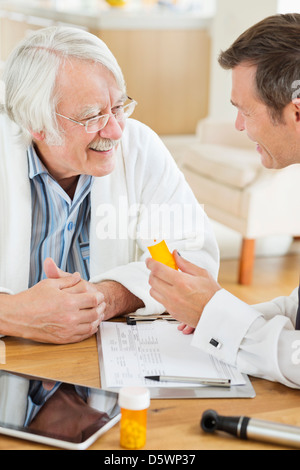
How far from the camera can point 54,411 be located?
992mm

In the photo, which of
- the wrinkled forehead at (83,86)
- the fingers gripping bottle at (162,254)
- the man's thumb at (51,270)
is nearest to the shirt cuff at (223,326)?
the fingers gripping bottle at (162,254)

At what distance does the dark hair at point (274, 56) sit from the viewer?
1.26 meters

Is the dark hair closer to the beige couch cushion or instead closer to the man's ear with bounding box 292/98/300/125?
the man's ear with bounding box 292/98/300/125

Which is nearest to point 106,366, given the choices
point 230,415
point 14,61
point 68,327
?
point 68,327

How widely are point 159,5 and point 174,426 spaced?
6259 mm

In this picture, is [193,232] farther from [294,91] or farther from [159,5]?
[159,5]

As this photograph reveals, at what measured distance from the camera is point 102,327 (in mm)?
1366

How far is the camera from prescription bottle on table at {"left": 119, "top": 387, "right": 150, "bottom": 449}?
901mm

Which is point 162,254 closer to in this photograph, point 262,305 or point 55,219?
point 262,305

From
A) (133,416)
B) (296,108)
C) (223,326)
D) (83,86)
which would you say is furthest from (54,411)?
(83,86)

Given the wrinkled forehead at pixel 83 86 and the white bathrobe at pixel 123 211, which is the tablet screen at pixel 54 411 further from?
the wrinkled forehead at pixel 83 86

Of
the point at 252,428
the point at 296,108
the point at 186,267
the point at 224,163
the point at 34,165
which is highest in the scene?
the point at 296,108

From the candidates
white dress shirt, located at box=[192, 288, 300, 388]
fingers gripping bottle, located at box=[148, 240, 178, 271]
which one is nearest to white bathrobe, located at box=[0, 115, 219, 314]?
fingers gripping bottle, located at box=[148, 240, 178, 271]

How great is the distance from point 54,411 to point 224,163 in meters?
2.96
